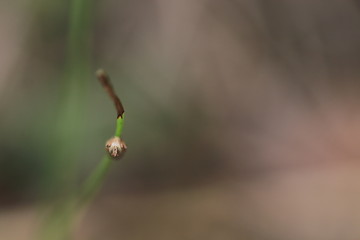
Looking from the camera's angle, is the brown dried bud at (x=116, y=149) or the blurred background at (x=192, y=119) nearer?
the brown dried bud at (x=116, y=149)

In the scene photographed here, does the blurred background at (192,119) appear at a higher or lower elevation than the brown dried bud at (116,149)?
higher

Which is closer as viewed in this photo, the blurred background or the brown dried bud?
the brown dried bud

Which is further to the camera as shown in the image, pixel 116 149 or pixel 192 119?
pixel 192 119

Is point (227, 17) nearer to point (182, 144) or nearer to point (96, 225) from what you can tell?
point (182, 144)

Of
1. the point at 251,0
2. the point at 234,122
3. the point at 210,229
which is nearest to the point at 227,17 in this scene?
the point at 251,0

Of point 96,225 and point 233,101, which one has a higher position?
point 233,101

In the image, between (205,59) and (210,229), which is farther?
(205,59)

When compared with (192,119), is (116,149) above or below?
below

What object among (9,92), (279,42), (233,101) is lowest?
(9,92)
